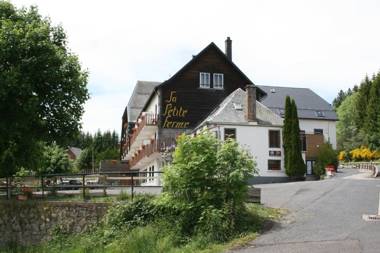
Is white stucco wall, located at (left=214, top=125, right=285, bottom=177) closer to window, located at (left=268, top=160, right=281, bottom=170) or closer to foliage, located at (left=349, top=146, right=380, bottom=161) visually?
window, located at (left=268, top=160, right=281, bottom=170)

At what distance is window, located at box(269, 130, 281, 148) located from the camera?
1716 inches

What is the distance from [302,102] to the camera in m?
71.4

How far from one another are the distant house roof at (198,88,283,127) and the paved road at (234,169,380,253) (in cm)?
1523

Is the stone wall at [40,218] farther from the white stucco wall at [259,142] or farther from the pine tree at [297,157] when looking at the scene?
the pine tree at [297,157]

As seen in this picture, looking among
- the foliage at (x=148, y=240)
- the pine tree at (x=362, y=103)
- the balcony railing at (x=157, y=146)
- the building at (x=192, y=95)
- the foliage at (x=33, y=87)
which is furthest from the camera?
the pine tree at (x=362, y=103)

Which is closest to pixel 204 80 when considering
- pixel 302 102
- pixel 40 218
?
pixel 40 218

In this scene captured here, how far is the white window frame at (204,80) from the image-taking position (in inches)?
1871

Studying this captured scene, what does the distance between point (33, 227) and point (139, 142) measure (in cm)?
3239

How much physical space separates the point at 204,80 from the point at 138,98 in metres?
21.7

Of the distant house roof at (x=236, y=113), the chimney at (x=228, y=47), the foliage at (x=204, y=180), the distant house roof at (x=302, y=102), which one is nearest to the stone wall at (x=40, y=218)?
the foliage at (x=204, y=180)

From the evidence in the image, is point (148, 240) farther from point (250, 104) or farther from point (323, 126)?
point (323, 126)

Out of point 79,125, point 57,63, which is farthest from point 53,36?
point 79,125

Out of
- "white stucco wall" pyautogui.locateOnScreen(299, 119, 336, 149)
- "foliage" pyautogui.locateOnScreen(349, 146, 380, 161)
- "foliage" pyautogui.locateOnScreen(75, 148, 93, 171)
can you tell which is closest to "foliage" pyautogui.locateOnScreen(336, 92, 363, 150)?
"foliage" pyautogui.locateOnScreen(349, 146, 380, 161)

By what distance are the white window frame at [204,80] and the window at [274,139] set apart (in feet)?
23.7
